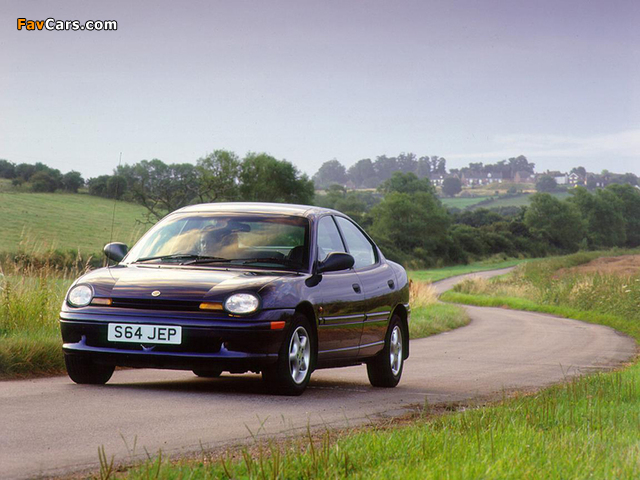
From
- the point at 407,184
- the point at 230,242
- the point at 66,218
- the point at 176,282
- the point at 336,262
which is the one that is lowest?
the point at 66,218

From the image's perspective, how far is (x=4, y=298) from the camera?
12539mm

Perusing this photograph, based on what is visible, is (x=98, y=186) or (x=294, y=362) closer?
(x=294, y=362)

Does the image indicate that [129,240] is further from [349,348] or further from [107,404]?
[107,404]

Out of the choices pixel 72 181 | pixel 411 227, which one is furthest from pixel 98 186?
pixel 411 227

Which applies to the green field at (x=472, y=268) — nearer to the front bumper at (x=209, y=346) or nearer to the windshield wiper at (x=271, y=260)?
the windshield wiper at (x=271, y=260)

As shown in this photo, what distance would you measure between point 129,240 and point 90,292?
787 cm

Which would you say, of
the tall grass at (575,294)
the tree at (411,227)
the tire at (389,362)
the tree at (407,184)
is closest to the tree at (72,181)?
the tall grass at (575,294)

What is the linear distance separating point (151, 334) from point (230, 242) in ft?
5.06

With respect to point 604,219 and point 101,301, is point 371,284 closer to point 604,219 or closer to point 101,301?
point 101,301

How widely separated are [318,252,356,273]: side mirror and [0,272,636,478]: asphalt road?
121cm

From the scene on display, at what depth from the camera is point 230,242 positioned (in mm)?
9430

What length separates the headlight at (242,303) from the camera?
822 cm

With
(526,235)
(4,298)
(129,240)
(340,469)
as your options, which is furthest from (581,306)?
(526,235)

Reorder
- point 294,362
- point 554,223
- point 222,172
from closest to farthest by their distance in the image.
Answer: point 294,362, point 222,172, point 554,223
